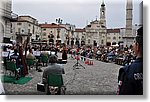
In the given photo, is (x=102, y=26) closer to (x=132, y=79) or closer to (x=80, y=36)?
(x=80, y=36)

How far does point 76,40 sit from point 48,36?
0.29 meters

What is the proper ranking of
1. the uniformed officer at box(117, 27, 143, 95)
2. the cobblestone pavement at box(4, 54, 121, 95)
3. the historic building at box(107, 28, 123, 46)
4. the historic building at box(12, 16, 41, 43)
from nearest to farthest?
the uniformed officer at box(117, 27, 143, 95) < the cobblestone pavement at box(4, 54, 121, 95) < the historic building at box(12, 16, 41, 43) < the historic building at box(107, 28, 123, 46)

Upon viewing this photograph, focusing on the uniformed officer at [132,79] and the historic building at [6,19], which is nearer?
the uniformed officer at [132,79]

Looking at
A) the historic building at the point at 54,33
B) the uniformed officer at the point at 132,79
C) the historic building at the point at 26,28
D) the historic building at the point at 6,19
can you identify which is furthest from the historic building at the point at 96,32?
the uniformed officer at the point at 132,79

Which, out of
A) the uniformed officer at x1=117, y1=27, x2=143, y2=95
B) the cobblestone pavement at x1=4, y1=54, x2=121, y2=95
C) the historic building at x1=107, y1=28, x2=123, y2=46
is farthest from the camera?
the historic building at x1=107, y1=28, x2=123, y2=46

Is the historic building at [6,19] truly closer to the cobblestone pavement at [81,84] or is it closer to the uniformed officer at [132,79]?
the cobblestone pavement at [81,84]

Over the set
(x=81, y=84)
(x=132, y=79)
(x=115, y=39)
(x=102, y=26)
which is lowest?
(x=81, y=84)

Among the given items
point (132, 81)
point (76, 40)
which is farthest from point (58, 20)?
point (132, 81)

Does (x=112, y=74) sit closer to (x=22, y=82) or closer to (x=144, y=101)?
(x=144, y=101)

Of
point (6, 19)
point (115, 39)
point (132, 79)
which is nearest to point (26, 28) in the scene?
point (6, 19)

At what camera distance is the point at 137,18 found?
87.5 inches

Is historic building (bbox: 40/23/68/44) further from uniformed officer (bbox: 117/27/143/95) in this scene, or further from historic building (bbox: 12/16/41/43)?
uniformed officer (bbox: 117/27/143/95)

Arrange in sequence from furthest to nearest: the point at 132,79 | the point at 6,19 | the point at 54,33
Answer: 1. the point at 54,33
2. the point at 6,19
3. the point at 132,79

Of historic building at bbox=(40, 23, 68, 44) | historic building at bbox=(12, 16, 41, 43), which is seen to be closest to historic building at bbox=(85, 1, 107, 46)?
historic building at bbox=(40, 23, 68, 44)
